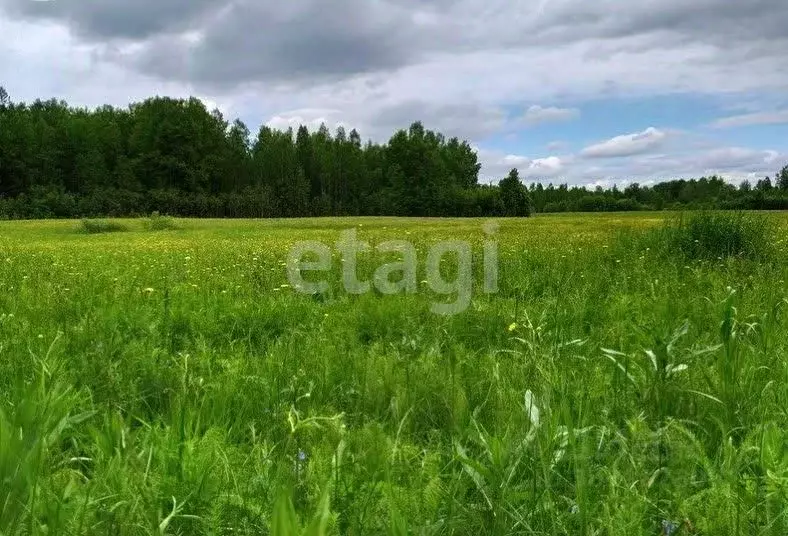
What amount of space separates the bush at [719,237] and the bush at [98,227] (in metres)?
31.5

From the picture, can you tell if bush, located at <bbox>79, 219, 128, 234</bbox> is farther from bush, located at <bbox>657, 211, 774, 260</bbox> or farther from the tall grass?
bush, located at <bbox>657, 211, 774, 260</bbox>

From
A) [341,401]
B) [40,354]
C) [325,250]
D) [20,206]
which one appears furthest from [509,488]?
[20,206]

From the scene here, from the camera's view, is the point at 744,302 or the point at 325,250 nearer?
the point at 744,302

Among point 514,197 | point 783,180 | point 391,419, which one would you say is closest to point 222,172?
point 514,197

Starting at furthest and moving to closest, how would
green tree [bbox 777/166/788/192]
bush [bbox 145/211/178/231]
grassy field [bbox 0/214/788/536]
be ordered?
green tree [bbox 777/166/788/192]
bush [bbox 145/211/178/231]
grassy field [bbox 0/214/788/536]

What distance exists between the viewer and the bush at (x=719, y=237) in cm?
829

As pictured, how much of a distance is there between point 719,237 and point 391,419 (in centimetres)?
723

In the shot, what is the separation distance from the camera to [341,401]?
3145mm

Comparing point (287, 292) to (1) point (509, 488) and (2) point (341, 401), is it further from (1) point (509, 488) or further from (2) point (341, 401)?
(1) point (509, 488)

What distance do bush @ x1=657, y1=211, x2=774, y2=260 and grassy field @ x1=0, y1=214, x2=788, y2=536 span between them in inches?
124

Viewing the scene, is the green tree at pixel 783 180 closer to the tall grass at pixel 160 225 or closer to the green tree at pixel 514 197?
the green tree at pixel 514 197

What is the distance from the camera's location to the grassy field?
6.05ft

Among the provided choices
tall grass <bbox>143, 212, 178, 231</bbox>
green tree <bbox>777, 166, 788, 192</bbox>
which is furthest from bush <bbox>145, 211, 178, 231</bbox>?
green tree <bbox>777, 166, 788, 192</bbox>

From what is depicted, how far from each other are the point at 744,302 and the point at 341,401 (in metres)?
3.55
